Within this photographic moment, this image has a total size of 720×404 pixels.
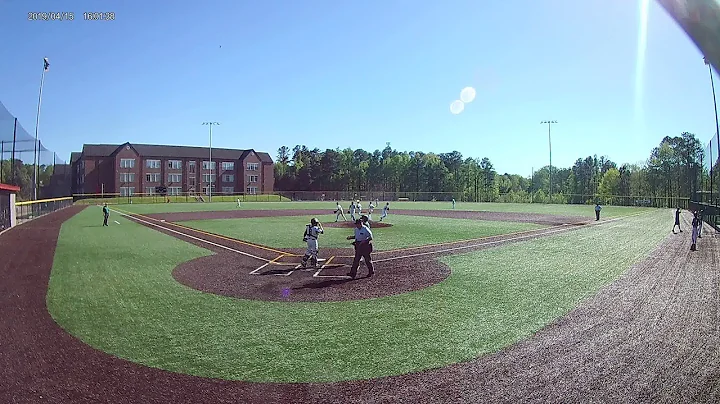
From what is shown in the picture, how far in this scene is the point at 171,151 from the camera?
319ft

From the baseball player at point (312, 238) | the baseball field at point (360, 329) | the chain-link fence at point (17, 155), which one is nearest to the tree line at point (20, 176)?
the chain-link fence at point (17, 155)

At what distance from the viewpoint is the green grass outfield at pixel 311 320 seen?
21.1ft

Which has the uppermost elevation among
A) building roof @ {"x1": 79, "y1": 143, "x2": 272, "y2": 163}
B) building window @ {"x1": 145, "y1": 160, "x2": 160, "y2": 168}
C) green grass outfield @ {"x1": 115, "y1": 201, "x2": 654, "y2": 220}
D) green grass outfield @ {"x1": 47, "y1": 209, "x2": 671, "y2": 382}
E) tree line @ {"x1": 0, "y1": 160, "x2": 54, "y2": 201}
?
building roof @ {"x1": 79, "y1": 143, "x2": 272, "y2": 163}

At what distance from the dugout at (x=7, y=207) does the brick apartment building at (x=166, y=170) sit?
201 ft

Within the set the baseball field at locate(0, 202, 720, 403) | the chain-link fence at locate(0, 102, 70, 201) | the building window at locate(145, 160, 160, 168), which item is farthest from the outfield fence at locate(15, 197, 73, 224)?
the building window at locate(145, 160, 160, 168)

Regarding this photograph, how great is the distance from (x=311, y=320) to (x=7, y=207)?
1116 inches

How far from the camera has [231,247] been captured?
18.7 meters

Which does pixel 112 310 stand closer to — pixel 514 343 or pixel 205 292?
pixel 205 292

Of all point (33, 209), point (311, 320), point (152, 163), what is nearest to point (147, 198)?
point (152, 163)

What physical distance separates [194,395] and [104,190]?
9737 cm

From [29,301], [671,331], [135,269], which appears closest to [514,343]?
[671,331]

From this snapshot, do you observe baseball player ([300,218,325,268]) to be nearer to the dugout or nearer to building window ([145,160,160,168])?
the dugout

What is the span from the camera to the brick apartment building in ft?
289

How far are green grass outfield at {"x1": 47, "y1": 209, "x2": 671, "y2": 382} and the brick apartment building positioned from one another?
268 feet
